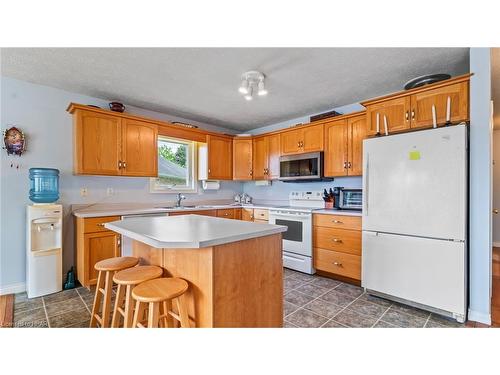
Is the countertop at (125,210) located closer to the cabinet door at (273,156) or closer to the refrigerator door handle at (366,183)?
the refrigerator door handle at (366,183)

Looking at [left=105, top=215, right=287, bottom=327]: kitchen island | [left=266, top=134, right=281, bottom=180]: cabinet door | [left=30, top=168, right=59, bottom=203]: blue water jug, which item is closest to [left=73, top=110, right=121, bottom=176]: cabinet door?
[left=30, top=168, right=59, bottom=203]: blue water jug

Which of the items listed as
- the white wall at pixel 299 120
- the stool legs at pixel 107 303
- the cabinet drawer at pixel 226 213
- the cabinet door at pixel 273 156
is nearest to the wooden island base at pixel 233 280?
the stool legs at pixel 107 303

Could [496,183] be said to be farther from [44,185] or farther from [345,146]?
[44,185]

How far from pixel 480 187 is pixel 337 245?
4.81ft

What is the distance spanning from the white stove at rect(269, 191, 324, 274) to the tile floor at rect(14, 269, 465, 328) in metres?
0.52

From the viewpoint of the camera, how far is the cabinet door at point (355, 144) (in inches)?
120

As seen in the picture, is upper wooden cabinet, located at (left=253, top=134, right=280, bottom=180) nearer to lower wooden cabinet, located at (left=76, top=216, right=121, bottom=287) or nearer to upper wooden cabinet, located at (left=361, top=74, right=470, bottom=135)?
upper wooden cabinet, located at (left=361, top=74, right=470, bottom=135)

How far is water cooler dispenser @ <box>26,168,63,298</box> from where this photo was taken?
248 centimetres

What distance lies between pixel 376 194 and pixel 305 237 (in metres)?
1.13

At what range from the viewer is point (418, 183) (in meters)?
2.16

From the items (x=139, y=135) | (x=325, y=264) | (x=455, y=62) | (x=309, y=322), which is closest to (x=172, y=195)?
(x=139, y=135)

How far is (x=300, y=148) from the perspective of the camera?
147 inches

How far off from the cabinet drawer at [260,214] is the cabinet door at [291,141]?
1.03m

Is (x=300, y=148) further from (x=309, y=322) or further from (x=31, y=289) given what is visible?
(x=31, y=289)
